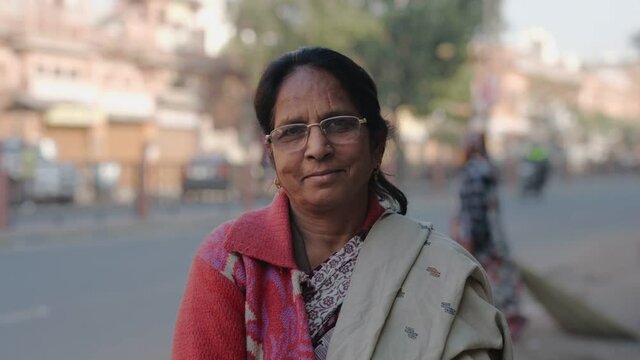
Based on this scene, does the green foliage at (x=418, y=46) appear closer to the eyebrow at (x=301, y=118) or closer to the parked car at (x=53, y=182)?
the parked car at (x=53, y=182)

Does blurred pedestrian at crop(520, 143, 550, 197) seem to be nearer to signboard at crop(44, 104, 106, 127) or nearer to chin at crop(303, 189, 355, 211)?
signboard at crop(44, 104, 106, 127)

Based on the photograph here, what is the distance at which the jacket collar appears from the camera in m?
1.73

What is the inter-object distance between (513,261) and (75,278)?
16.8ft

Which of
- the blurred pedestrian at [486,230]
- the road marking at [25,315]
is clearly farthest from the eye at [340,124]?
Result: the road marking at [25,315]

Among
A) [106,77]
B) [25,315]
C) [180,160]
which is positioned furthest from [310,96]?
[106,77]

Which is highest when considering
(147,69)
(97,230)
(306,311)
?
(147,69)

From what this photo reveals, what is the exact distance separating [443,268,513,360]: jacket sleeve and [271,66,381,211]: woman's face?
1.03ft

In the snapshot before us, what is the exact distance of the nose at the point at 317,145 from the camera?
1787 mm

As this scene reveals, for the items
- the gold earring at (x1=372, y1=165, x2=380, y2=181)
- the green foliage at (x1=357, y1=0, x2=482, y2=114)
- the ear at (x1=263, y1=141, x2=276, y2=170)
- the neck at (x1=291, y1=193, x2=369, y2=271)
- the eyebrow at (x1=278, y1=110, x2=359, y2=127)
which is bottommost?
the neck at (x1=291, y1=193, x2=369, y2=271)

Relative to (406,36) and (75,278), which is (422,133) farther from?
(75,278)

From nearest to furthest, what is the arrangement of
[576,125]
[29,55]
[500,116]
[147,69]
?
[29,55], [147,69], [500,116], [576,125]

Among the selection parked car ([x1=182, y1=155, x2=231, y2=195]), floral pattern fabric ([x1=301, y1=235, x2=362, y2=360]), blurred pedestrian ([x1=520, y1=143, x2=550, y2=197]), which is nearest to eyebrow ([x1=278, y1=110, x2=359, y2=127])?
floral pattern fabric ([x1=301, y1=235, x2=362, y2=360])

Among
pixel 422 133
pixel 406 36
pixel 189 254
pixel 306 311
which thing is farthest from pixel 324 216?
pixel 422 133

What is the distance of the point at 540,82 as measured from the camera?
66.4 meters
